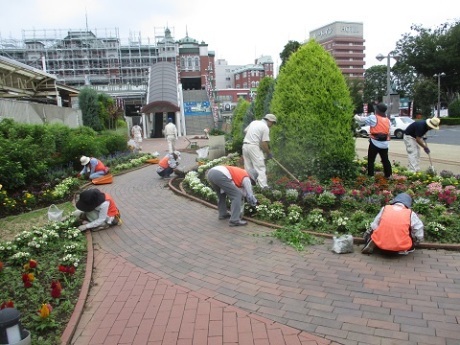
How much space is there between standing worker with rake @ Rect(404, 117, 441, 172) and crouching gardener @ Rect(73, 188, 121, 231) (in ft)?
21.6

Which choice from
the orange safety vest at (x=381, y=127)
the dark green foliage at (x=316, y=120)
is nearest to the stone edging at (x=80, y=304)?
the dark green foliage at (x=316, y=120)

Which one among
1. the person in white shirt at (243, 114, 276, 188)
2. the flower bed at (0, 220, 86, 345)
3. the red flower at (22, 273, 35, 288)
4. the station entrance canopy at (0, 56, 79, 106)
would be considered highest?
the station entrance canopy at (0, 56, 79, 106)

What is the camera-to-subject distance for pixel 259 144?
7.13 m

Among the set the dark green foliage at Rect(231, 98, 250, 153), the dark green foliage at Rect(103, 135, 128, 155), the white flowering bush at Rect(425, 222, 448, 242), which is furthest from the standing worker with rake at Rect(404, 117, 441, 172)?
the dark green foliage at Rect(103, 135, 128, 155)

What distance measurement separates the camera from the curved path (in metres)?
3.24

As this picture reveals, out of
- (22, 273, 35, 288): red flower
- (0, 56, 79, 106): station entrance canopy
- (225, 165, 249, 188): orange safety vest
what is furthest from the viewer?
(0, 56, 79, 106): station entrance canopy

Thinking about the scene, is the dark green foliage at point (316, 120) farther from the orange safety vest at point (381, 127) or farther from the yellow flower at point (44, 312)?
the yellow flower at point (44, 312)

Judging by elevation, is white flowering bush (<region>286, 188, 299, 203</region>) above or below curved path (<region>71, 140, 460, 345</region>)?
above

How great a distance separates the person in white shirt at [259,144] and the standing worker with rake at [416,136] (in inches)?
143

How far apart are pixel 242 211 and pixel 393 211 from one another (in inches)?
92.5

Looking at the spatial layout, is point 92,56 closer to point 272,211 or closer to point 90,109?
point 90,109

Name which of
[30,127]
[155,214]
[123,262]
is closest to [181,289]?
[123,262]

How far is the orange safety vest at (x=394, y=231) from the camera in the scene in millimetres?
4512

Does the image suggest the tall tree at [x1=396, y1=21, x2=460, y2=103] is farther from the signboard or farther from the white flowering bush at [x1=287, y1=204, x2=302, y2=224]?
the white flowering bush at [x1=287, y1=204, x2=302, y2=224]
